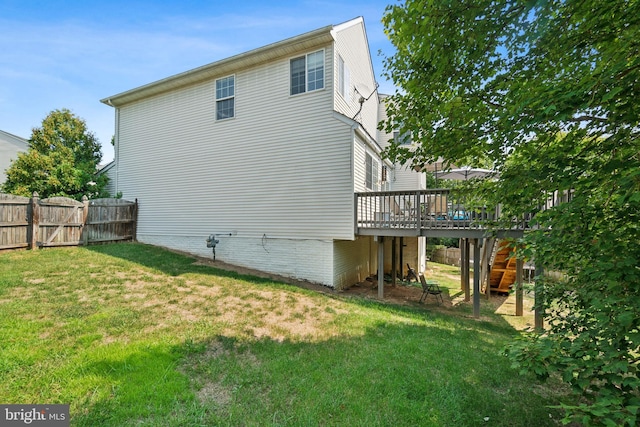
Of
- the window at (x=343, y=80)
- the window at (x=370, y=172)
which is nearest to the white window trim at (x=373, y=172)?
the window at (x=370, y=172)

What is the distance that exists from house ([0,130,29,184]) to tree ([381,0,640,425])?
25.5 metres

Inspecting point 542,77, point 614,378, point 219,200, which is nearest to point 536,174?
point 542,77

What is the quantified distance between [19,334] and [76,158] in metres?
12.6

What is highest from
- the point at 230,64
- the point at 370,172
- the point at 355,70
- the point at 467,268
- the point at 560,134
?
the point at 355,70

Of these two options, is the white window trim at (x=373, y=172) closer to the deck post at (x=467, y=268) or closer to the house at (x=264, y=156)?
the house at (x=264, y=156)

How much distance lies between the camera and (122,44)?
8773mm

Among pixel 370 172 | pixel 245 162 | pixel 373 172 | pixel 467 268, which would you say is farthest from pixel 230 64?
pixel 467 268

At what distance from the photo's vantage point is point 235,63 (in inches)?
400

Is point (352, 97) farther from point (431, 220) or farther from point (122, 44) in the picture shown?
point (122, 44)

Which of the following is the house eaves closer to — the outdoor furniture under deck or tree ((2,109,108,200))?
tree ((2,109,108,200))

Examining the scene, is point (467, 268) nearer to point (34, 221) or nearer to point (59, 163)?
point (34, 221)

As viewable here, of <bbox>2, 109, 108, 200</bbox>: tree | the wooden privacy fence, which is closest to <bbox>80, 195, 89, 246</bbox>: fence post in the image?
the wooden privacy fence

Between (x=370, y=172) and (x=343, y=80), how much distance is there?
3363mm

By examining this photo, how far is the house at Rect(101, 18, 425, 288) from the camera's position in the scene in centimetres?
917
